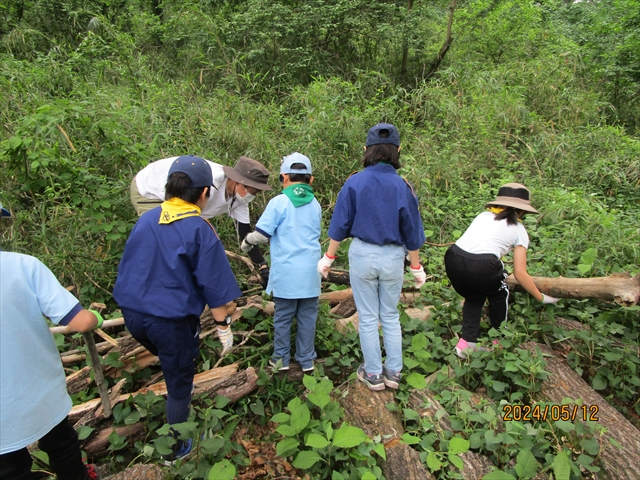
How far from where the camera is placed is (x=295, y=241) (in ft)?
9.04

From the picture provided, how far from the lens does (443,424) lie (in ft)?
7.79

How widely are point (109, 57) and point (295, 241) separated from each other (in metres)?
6.08

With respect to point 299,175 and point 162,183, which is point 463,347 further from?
point 162,183

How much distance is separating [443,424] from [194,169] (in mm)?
2027

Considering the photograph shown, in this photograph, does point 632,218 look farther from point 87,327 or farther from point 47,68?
point 47,68

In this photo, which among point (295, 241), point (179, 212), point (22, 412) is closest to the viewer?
Result: point (22, 412)

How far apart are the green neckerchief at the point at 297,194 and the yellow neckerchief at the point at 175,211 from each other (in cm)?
79

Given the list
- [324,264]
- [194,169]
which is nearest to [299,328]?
[324,264]

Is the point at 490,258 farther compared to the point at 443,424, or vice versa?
the point at 490,258

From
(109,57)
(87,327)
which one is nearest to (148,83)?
(109,57)

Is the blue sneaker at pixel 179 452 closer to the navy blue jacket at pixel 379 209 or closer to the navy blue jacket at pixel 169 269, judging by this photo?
the navy blue jacket at pixel 169 269

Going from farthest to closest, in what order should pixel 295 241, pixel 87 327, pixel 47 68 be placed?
pixel 47 68 < pixel 295 241 < pixel 87 327
